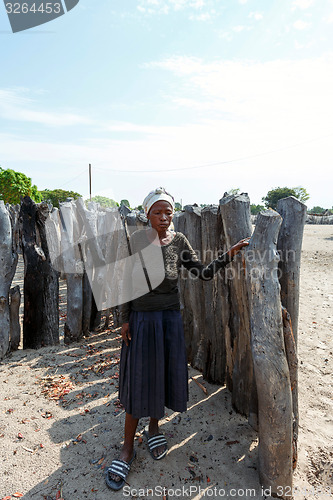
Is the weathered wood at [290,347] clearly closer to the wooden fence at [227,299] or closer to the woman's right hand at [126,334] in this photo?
the wooden fence at [227,299]

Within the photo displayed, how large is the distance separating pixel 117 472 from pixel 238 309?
157 centimetres

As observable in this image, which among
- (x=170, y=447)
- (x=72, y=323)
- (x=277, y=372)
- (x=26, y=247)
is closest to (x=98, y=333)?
(x=72, y=323)

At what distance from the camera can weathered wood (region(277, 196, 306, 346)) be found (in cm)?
248

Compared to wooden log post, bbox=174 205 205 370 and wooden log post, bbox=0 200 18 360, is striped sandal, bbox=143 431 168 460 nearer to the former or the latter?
wooden log post, bbox=174 205 205 370

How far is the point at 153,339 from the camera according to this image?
240 cm

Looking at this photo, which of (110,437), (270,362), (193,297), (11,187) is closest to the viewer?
(270,362)

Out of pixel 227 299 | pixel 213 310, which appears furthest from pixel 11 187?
pixel 227 299

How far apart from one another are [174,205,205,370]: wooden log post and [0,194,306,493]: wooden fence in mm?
12

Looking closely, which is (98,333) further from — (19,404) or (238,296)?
(238,296)

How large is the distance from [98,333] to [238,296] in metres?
2.93

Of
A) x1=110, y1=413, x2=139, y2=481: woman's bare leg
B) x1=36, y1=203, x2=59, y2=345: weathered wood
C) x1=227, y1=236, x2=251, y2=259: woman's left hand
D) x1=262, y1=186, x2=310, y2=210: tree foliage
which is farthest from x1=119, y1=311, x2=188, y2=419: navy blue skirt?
x1=262, y1=186, x2=310, y2=210: tree foliage

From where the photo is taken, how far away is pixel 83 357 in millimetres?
4281

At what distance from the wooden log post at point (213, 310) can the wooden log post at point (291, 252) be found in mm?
839

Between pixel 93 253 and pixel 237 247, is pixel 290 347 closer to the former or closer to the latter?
pixel 237 247
